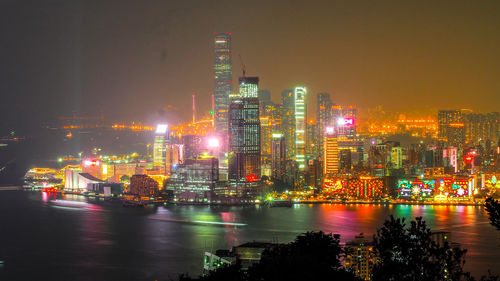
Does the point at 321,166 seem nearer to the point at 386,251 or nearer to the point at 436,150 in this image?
the point at 436,150

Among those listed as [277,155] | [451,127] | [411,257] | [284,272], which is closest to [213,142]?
[277,155]

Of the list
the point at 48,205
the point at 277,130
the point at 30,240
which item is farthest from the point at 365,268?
the point at 277,130

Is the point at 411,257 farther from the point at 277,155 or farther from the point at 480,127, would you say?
the point at 480,127

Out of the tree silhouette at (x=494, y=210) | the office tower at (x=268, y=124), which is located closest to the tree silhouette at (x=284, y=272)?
the tree silhouette at (x=494, y=210)

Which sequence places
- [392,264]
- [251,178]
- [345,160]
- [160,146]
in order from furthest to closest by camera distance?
[160,146] → [345,160] → [251,178] → [392,264]

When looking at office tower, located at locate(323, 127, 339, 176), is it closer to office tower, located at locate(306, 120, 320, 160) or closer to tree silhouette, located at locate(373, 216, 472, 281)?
office tower, located at locate(306, 120, 320, 160)

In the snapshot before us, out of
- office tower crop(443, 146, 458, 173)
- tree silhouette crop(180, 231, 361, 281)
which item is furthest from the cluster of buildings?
tree silhouette crop(180, 231, 361, 281)
